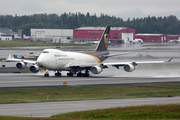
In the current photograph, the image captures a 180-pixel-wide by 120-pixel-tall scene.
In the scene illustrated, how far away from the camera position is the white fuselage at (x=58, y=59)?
63.1m

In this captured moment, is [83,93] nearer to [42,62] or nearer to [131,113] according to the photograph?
[131,113]

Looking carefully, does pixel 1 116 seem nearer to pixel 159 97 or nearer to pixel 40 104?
pixel 40 104

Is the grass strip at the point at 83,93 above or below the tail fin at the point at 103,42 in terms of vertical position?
below

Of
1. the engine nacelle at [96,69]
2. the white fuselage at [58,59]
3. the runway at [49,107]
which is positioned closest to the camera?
the runway at [49,107]

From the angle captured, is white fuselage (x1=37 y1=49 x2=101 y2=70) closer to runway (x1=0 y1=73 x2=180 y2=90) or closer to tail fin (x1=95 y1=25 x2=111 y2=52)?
runway (x1=0 y1=73 x2=180 y2=90)

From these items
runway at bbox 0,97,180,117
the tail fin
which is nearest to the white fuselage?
the tail fin

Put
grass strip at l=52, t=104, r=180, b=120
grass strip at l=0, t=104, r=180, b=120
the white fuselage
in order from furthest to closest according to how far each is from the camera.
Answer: the white fuselage
grass strip at l=52, t=104, r=180, b=120
grass strip at l=0, t=104, r=180, b=120

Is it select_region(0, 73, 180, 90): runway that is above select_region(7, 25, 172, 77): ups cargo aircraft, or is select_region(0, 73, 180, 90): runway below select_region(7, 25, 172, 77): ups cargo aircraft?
below

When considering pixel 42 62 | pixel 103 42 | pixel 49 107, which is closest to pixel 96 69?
pixel 42 62

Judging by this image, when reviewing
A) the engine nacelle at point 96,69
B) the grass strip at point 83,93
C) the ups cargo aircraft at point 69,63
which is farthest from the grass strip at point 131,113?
the ups cargo aircraft at point 69,63

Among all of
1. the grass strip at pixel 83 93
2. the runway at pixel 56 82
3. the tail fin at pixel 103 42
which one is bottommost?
the runway at pixel 56 82

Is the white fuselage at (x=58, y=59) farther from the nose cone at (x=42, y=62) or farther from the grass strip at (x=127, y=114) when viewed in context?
the grass strip at (x=127, y=114)

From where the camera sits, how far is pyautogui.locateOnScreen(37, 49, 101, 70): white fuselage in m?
63.1

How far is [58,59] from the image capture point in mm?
64438
